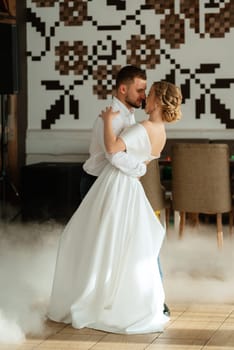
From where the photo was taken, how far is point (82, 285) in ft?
14.1

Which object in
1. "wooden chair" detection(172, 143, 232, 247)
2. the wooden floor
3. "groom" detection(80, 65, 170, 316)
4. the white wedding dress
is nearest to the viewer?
the wooden floor

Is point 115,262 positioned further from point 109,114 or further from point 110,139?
point 109,114

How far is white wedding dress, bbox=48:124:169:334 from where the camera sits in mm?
4254

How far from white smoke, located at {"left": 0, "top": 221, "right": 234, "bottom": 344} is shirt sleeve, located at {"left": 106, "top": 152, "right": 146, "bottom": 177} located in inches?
38.2

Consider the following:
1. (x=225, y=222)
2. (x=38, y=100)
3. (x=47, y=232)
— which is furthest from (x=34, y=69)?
(x=225, y=222)

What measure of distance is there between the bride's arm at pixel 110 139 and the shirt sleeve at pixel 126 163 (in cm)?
4

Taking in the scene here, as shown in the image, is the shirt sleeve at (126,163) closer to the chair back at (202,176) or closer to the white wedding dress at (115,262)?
the white wedding dress at (115,262)

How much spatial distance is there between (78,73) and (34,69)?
1.67ft

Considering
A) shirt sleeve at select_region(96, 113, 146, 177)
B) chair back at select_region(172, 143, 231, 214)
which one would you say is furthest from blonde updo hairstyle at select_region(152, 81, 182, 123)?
chair back at select_region(172, 143, 231, 214)

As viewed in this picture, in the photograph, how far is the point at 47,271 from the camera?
5.84m

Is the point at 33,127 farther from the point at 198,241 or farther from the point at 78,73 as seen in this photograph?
the point at 198,241

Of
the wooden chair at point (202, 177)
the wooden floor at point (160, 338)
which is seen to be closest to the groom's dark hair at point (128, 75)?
the wooden floor at point (160, 338)

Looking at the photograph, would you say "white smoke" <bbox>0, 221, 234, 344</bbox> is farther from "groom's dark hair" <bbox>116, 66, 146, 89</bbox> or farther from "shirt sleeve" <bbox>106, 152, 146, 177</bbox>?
"groom's dark hair" <bbox>116, 66, 146, 89</bbox>

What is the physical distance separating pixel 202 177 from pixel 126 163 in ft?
7.99
